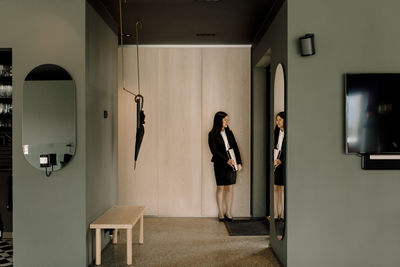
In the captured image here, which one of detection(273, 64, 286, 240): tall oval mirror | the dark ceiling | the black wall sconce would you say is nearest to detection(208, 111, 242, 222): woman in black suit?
the dark ceiling

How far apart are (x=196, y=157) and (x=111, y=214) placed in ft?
7.77

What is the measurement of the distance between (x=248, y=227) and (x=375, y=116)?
110 inches

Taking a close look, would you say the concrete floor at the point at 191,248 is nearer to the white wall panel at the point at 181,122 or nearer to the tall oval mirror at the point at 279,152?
the tall oval mirror at the point at 279,152

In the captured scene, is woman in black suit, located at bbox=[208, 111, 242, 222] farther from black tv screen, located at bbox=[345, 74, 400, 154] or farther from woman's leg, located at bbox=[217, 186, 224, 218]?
black tv screen, located at bbox=[345, 74, 400, 154]

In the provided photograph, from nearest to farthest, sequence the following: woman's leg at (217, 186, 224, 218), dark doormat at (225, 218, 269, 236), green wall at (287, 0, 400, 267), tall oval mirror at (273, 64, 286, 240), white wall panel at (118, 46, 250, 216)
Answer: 1. green wall at (287, 0, 400, 267)
2. tall oval mirror at (273, 64, 286, 240)
3. dark doormat at (225, 218, 269, 236)
4. woman's leg at (217, 186, 224, 218)
5. white wall panel at (118, 46, 250, 216)

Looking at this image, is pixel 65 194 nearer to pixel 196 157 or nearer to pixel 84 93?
pixel 84 93

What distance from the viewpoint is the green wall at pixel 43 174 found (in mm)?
3748

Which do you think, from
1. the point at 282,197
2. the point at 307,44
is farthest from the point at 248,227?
the point at 307,44

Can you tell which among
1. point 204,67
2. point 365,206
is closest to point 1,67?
point 204,67

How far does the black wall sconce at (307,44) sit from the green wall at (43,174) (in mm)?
2166

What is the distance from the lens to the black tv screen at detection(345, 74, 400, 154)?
352 centimetres

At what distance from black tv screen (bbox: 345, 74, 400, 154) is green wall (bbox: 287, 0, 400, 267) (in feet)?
0.35

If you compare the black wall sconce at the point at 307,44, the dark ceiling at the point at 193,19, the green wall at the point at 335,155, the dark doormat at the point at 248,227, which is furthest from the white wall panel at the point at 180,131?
the black wall sconce at the point at 307,44

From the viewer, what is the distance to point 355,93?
11.6 feet
